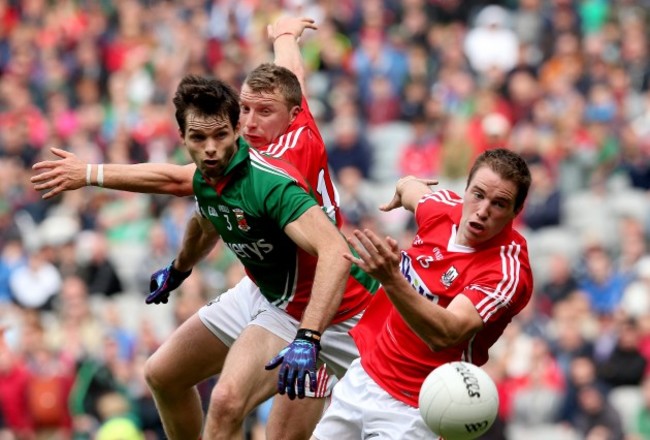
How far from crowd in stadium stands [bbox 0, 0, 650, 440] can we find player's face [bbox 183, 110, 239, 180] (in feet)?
16.8

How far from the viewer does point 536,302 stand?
51.7 feet

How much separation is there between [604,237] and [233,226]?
8934 mm

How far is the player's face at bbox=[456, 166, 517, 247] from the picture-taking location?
7.81 metres

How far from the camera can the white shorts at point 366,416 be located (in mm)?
7996

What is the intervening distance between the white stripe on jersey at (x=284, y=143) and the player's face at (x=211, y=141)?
50cm

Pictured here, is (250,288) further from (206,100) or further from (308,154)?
(206,100)

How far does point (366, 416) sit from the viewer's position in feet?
26.5

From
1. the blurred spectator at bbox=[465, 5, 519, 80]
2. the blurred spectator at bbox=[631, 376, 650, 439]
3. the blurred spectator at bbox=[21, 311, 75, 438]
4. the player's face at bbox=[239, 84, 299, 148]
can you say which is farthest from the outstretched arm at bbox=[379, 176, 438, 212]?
the blurred spectator at bbox=[465, 5, 519, 80]

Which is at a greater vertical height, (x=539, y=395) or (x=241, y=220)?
(x=241, y=220)

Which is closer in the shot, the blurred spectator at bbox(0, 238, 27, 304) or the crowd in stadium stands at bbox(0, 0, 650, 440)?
the crowd in stadium stands at bbox(0, 0, 650, 440)

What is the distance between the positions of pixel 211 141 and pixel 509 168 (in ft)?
5.28

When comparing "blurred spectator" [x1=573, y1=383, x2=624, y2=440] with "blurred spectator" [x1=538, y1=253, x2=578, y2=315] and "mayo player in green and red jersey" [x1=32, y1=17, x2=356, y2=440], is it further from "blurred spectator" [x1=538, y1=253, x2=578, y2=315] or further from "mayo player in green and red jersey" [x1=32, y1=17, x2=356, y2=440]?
"mayo player in green and red jersey" [x1=32, y1=17, x2=356, y2=440]

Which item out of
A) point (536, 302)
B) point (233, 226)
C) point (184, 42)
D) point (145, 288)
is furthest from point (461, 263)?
point (184, 42)

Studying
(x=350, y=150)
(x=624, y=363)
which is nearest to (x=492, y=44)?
(x=350, y=150)
